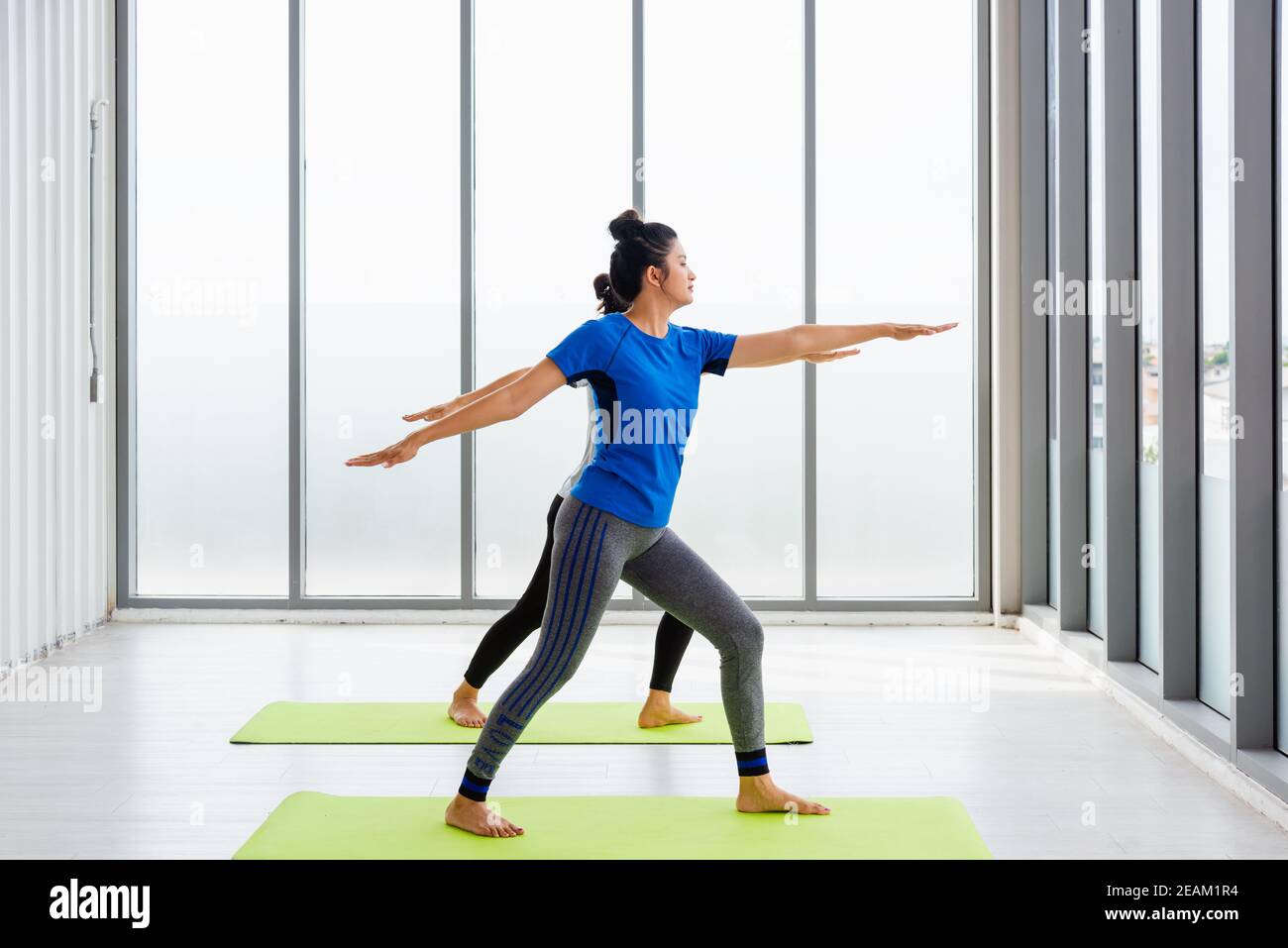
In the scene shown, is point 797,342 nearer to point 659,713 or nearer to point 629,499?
point 629,499

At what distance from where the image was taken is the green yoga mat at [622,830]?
2.80 m

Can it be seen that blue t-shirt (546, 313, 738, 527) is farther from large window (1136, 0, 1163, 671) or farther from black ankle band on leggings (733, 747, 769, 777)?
large window (1136, 0, 1163, 671)

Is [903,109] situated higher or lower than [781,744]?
higher

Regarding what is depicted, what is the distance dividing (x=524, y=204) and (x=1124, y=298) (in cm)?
268

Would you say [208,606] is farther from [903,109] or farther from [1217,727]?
[1217,727]

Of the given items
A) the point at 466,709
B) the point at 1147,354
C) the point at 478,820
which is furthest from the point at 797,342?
the point at 1147,354

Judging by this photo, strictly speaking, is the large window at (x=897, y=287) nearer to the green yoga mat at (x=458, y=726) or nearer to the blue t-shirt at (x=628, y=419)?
the green yoga mat at (x=458, y=726)

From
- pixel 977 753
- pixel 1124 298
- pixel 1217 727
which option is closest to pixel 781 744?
pixel 977 753

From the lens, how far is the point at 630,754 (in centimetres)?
370

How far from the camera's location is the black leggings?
3793 mm

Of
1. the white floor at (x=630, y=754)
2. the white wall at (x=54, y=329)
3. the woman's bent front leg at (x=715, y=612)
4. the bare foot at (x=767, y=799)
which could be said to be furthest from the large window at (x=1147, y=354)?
the white wall at (x=54, y=329)

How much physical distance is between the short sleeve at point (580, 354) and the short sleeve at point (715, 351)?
0.94 feet
